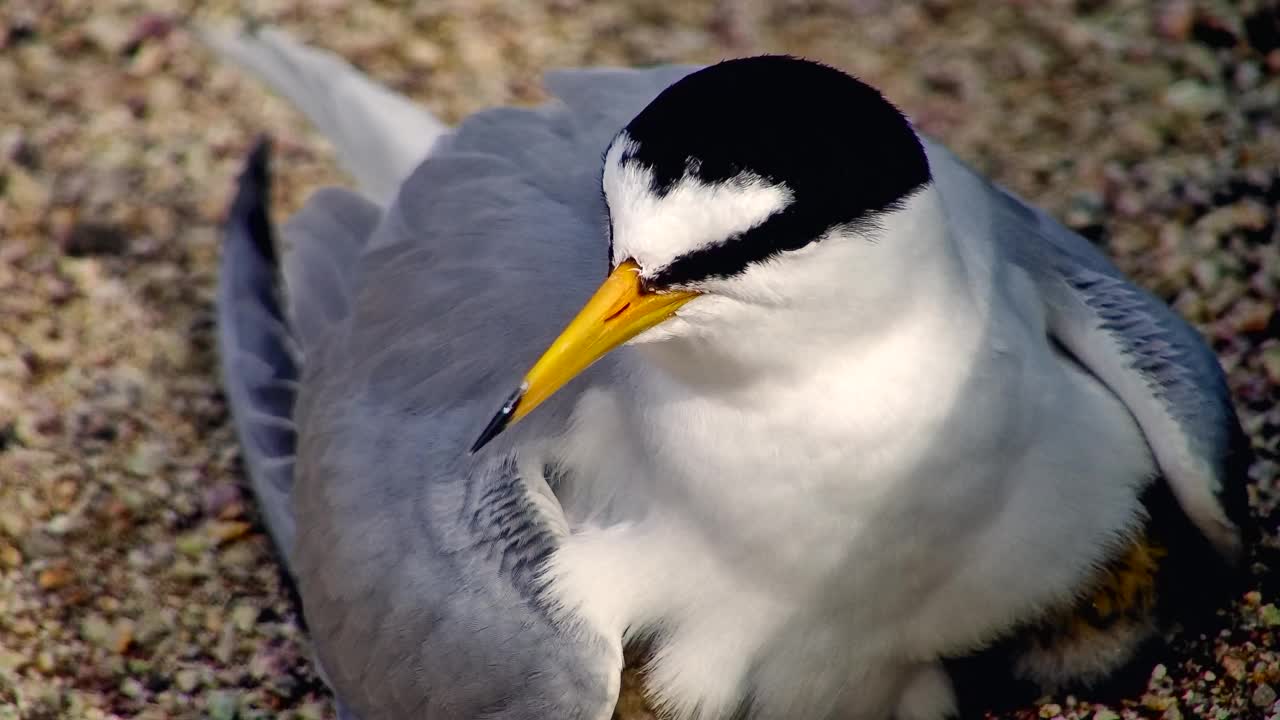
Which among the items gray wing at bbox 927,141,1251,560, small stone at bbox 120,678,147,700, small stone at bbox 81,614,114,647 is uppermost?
gray wing at bbox 927,141,1251,560

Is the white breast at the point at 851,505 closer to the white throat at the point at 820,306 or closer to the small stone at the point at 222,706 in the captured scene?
the white throat at the point at 820,306

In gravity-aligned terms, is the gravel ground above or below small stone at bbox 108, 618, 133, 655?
above

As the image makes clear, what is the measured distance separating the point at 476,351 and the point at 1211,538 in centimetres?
163

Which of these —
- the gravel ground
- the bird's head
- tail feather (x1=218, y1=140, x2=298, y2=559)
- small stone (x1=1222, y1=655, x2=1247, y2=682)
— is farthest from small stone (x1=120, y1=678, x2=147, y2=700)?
small stone (x1=1222, y1=655, x2=1247, y2=682)

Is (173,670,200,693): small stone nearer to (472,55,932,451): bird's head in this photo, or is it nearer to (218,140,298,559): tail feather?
(218,140,298,559): tail feather

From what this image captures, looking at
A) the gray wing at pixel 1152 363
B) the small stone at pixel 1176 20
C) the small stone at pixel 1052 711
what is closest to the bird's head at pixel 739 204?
the gray wing at pixel 1152 363

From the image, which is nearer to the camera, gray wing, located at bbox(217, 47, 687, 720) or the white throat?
the white throat

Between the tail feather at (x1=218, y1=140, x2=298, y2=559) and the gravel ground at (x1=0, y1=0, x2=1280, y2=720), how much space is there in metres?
0.26

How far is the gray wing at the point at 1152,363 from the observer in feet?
11.1

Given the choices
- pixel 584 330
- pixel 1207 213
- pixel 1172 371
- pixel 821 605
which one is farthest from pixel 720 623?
pixel 1207 213

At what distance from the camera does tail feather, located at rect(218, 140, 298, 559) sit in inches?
168

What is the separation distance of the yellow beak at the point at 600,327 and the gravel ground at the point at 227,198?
0.88m

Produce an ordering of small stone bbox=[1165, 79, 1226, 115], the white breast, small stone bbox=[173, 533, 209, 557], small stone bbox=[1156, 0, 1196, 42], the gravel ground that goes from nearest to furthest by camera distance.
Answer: the white breast
the gravel ground
small stone bbox=[173, 533, 209, 557]
small stone bbox=[1165, 79, 1226, 115]
small stone bbox=[1156, 0, 1196, 42]

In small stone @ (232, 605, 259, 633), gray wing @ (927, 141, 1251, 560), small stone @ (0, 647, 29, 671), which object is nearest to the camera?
gray wing @ (927, 141, 1251, 560)
